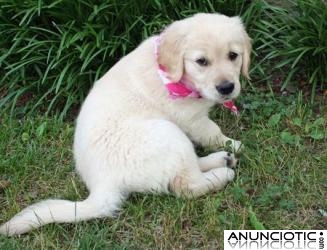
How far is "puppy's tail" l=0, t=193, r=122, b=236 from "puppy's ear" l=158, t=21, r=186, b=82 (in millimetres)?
943

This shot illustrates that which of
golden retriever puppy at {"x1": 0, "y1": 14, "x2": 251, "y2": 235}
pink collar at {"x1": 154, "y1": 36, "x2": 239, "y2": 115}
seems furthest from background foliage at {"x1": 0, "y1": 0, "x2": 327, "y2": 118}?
pink collar at {"x1": 154, "y1": 36, "x2": 239, "y2": 115}

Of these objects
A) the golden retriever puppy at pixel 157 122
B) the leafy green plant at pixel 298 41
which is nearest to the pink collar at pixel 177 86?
the golden retriever puppy at pixel 157 122

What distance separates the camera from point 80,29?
5.31m

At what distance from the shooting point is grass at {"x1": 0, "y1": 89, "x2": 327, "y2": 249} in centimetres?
390

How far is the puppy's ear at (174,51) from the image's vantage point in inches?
161

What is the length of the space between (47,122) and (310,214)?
7.48 feet

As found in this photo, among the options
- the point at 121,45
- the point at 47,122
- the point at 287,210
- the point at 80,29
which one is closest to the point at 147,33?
the point at 121,45

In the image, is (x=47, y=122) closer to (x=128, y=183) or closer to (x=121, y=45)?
(x=121, y=45)

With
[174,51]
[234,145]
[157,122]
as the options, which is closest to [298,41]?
[234,145]

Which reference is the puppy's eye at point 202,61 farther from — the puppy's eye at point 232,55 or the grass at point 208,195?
the grass at point 208,195

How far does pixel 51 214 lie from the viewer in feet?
12.7

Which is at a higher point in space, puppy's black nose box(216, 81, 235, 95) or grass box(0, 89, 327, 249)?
puppy's black nose box(216, 81, 235, 95)

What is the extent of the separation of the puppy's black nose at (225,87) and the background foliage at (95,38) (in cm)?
122

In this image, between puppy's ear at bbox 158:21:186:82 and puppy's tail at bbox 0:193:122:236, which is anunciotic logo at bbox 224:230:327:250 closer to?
puppy's tail at bbox 0:193:122:236
